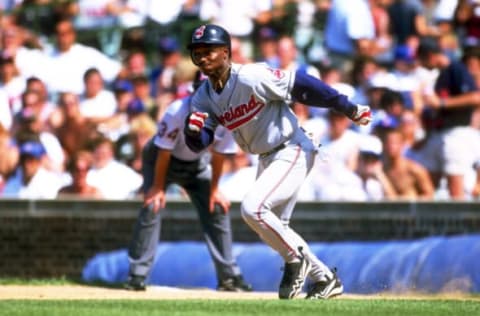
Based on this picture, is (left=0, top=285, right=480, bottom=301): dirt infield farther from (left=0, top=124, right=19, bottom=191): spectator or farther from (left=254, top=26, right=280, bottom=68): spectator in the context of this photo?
(left=254, top=26, right=280, bottom=68): spectator

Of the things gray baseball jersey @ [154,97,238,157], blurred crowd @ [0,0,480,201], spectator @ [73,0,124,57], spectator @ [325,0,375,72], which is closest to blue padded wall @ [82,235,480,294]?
blurred crowd @ [0,0,480,201]

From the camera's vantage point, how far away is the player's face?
903 centimetres

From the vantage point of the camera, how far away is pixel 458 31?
1551 cm

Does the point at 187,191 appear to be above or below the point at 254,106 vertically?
below

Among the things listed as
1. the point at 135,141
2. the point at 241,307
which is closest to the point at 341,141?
the point at 135,141

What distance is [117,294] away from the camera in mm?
10617

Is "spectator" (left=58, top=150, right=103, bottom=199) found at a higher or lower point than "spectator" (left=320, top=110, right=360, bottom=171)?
lower

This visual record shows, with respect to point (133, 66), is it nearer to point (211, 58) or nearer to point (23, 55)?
point (23, 55)

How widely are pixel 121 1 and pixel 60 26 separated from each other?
1.25m

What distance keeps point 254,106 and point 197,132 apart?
0.43 meters

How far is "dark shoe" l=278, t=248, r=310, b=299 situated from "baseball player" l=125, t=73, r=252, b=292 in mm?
2150

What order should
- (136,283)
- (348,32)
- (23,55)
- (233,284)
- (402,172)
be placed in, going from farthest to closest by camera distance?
(23,55), (348,32), (402,172), (233,284), (136,283)

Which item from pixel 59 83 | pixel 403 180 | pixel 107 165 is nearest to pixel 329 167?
pixel 403 180

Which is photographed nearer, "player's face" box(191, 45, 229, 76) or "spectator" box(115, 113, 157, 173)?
"player's face" box(191, 45, 229, 76)
